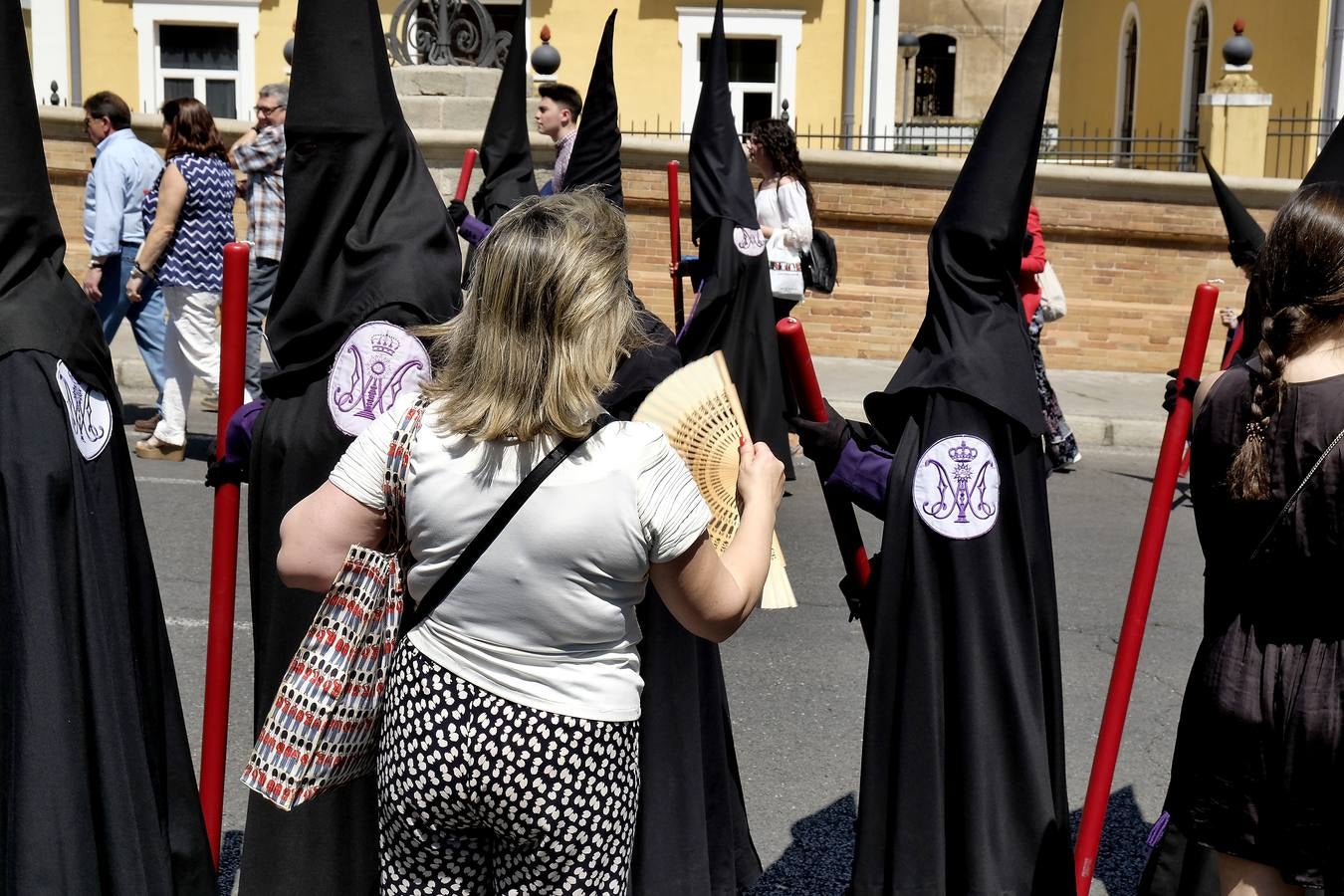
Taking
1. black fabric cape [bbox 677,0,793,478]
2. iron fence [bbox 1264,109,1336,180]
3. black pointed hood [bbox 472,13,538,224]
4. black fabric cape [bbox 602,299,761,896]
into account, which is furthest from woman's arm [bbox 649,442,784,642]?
iron fence [bbox 1264,109,1336,180]

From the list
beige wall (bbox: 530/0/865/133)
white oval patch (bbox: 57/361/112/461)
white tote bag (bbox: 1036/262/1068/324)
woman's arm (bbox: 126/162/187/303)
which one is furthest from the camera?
beige wall (bbox: 530/0/865/133)

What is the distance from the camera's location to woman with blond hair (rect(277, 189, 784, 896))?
247 cm

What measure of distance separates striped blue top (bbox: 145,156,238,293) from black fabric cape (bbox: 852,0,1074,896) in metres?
6.22

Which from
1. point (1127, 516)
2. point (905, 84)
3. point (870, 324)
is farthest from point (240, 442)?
point (905, 84)

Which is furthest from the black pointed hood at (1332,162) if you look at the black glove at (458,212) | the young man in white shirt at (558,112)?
the young man in white shirt at (558,112)

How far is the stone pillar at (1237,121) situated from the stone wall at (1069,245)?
208 centimetres

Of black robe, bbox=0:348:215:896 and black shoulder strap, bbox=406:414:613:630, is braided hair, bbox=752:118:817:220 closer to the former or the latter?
black robe, bbox=0:348:215:896

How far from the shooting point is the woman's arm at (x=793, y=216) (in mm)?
8906

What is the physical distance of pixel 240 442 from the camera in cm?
338

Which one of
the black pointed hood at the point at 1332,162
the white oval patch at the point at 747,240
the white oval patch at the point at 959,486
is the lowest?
the white oval patch at the point at 959,486

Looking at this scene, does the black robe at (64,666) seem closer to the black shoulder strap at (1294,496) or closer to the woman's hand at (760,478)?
the woman's hand at (760,478)

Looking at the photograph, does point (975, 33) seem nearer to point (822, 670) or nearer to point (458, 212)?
point (458, 212)

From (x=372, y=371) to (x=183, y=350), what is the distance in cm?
603

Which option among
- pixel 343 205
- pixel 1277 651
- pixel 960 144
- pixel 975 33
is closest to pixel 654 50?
pixel 960 144
